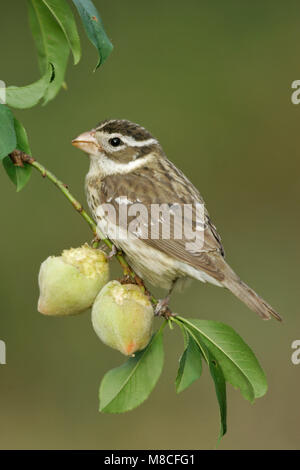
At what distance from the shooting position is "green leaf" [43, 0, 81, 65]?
255cm

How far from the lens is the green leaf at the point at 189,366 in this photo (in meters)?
2.48

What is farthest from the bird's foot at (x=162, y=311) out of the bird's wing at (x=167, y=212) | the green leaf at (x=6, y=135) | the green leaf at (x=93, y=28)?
the green leaf at (x=93, y=28)

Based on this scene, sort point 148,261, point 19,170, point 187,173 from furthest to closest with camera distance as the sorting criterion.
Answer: point 187,173, point 148,261, point 19,170

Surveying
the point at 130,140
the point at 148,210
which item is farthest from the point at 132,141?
the point at 148,210

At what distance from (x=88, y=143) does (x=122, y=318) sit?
3.99 feet

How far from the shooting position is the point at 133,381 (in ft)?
8.16

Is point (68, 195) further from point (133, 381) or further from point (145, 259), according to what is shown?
point (145, 259)

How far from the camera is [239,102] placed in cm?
675

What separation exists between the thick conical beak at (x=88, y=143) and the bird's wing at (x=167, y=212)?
139 mm

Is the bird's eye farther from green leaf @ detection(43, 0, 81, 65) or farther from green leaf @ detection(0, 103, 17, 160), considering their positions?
green leaf @ detection(0, 103, 17, 160)

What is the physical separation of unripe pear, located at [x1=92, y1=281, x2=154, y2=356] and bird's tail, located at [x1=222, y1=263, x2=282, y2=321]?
1.68 ft

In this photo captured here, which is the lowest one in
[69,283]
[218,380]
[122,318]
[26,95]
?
[218,380]

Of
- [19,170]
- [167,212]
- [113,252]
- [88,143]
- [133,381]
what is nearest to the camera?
[133,381]

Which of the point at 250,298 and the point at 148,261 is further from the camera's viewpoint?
the point at 148,261
